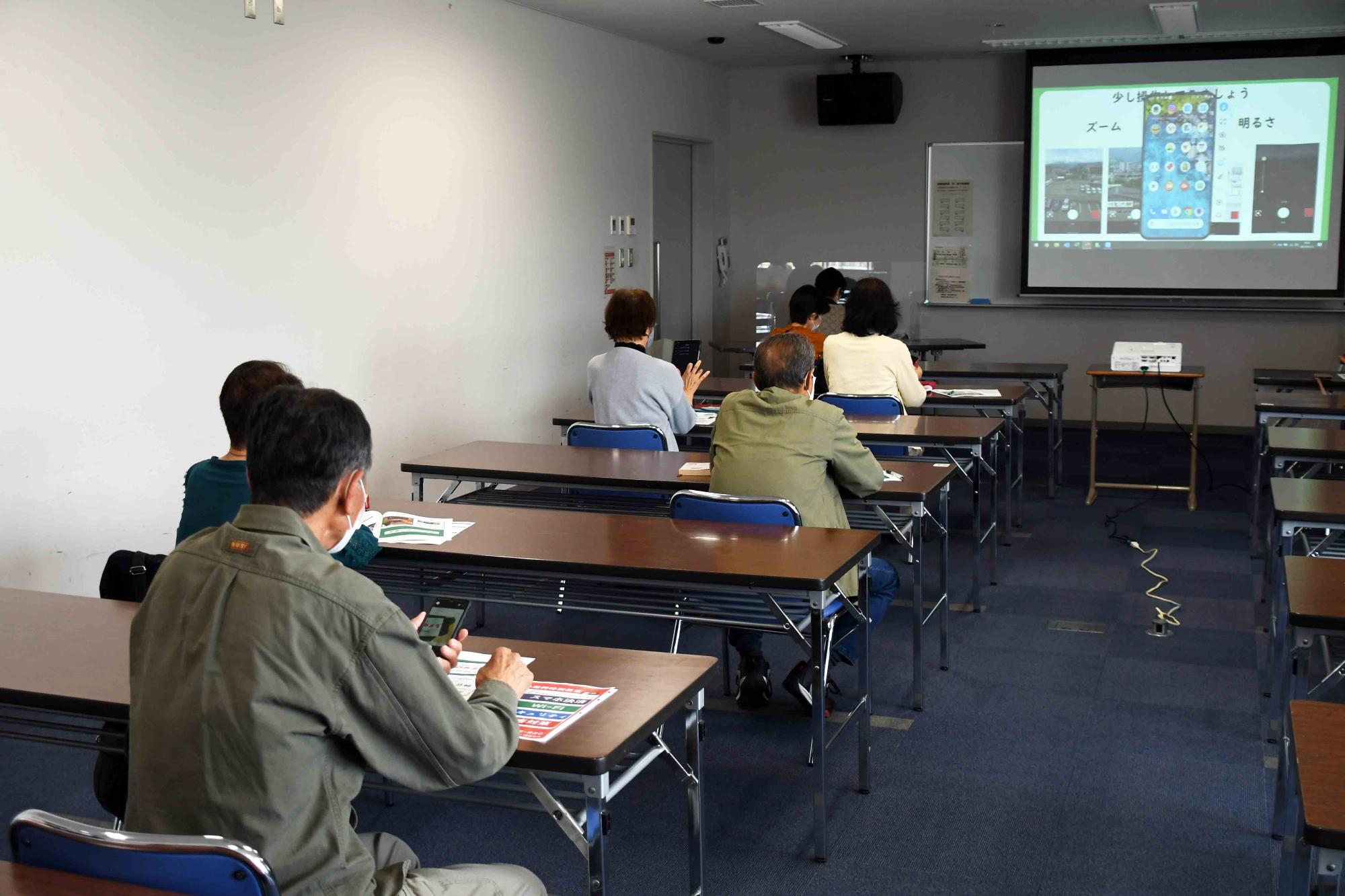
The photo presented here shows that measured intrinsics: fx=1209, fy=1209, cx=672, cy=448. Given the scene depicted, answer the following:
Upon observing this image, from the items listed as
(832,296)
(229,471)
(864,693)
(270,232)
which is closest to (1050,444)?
(832,296)

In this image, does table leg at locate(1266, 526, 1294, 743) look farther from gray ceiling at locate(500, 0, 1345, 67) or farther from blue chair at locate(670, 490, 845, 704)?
gray ceiling at locate(500, 0, 1345, 67)

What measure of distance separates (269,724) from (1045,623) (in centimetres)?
382

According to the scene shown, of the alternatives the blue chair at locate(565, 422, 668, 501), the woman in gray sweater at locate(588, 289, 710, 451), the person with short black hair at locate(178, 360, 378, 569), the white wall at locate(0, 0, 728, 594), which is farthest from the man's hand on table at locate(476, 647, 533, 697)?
the white wall at locate(0, 0, 728, 594)

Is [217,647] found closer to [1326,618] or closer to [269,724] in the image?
[269,724]

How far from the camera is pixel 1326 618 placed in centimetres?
229

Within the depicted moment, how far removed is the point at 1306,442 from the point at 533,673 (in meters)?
3.25

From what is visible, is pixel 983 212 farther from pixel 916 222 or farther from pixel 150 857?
pixel 150 857

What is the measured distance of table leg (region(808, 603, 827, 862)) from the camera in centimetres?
276

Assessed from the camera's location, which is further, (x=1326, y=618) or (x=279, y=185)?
(x=279, y=185)

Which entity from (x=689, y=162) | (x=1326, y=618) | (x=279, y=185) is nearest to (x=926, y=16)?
(x=689, y=162)

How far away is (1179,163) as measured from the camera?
8.43m

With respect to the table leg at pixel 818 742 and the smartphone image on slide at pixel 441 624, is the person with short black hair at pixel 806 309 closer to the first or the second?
the table leg at pixel 818 742

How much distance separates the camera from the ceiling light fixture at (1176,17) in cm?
713

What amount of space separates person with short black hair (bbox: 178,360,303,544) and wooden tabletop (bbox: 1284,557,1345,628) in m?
2.11
